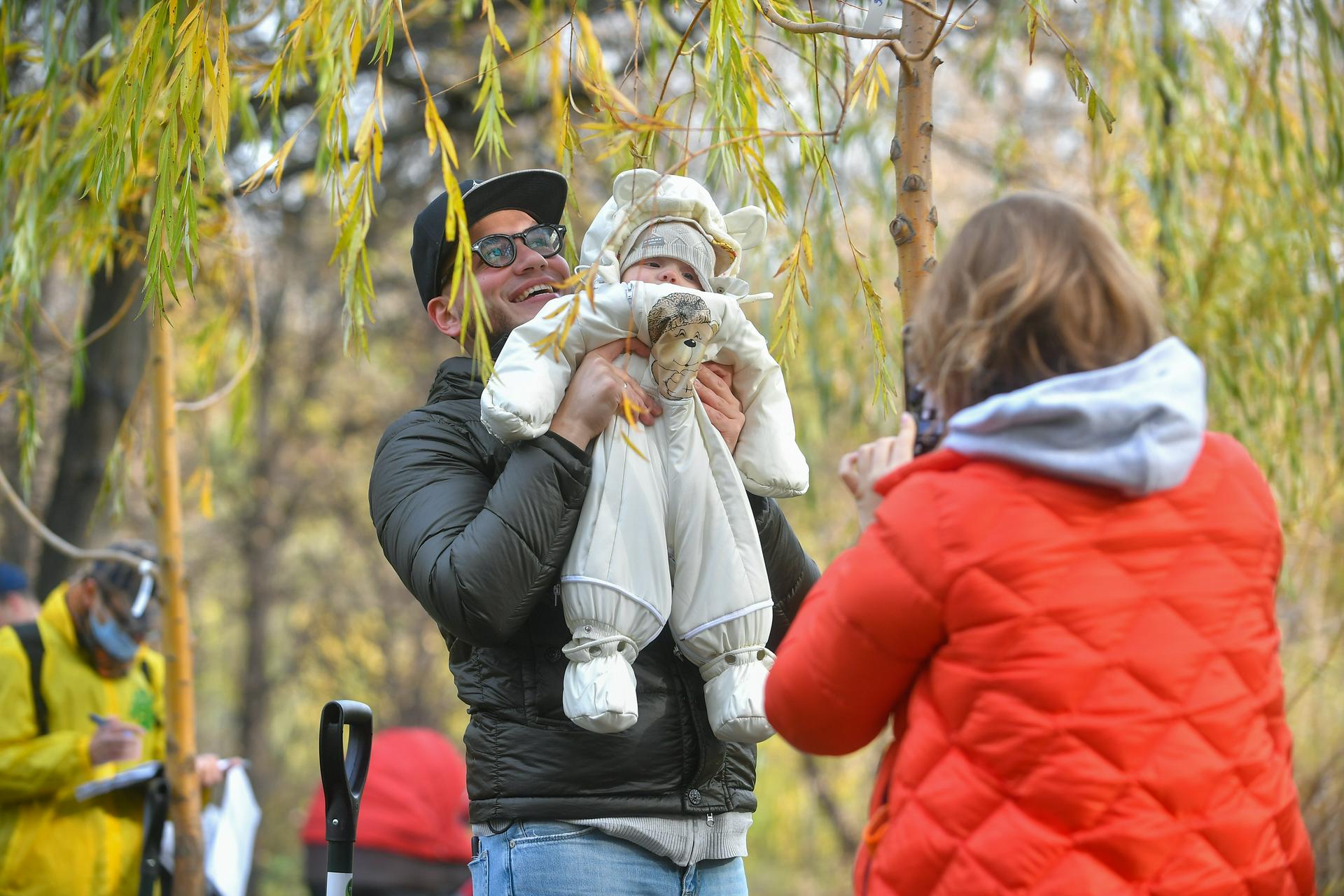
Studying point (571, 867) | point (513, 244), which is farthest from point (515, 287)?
point (571, 867)

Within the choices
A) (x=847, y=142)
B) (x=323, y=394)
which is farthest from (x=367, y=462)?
(x=847, y=142)

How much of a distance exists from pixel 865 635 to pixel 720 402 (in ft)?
2.27

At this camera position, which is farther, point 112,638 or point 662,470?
point 112,638

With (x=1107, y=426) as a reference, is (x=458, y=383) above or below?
above

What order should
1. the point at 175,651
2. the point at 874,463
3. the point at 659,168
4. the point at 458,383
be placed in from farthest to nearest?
1. the point at 659,168
2. the point at 175,651
3. the point at 458,383
4. the point at 874,463

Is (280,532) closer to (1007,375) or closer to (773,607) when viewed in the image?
(773,607)

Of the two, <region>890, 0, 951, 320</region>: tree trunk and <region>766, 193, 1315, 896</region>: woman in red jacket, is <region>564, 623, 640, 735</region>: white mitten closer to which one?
<region>766, 193, 1315, 896</region>: woman in red jacket

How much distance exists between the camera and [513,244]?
2031 mm

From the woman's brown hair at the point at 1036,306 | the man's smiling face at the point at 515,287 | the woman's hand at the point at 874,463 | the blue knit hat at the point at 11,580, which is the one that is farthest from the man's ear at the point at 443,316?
the blue knit hat at the point at 11,580

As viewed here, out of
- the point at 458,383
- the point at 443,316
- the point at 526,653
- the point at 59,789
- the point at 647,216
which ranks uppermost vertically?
the point at 647,216

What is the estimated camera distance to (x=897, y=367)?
376cm

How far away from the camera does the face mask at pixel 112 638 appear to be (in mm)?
3502

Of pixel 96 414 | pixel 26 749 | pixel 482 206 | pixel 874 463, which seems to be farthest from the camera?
pixel 96 414

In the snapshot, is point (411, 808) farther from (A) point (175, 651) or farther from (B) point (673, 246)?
(B) point (673, 246)
